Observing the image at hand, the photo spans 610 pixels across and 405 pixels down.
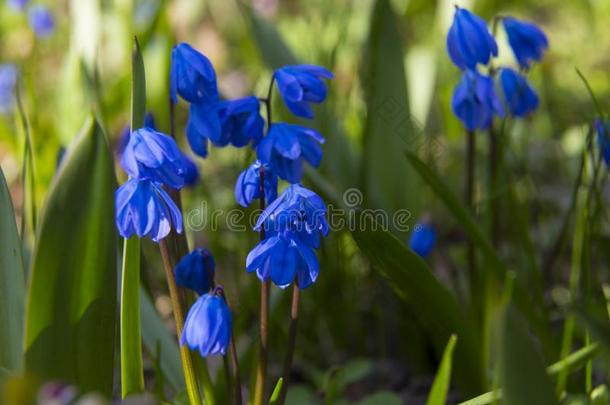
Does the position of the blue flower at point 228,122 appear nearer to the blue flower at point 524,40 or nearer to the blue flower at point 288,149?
the blue flower at point 288,149

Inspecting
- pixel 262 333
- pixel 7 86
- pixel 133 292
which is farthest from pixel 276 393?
pixel 7 86

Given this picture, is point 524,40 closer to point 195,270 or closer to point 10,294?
point 195,270

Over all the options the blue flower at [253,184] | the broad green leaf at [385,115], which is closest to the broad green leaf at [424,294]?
the blue flower at [253,184]

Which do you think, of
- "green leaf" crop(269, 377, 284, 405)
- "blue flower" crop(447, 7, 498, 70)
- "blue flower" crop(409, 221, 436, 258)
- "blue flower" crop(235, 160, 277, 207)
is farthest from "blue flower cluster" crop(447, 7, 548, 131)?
"green leaf" crop(269, 377, 284, 405)

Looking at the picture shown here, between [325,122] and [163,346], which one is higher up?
[325,122]

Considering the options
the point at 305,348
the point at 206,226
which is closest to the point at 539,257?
the point at 305,348

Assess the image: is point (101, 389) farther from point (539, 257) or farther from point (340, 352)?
point (539, 257)

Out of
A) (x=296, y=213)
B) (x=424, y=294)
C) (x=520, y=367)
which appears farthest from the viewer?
(x=424, y=294)
